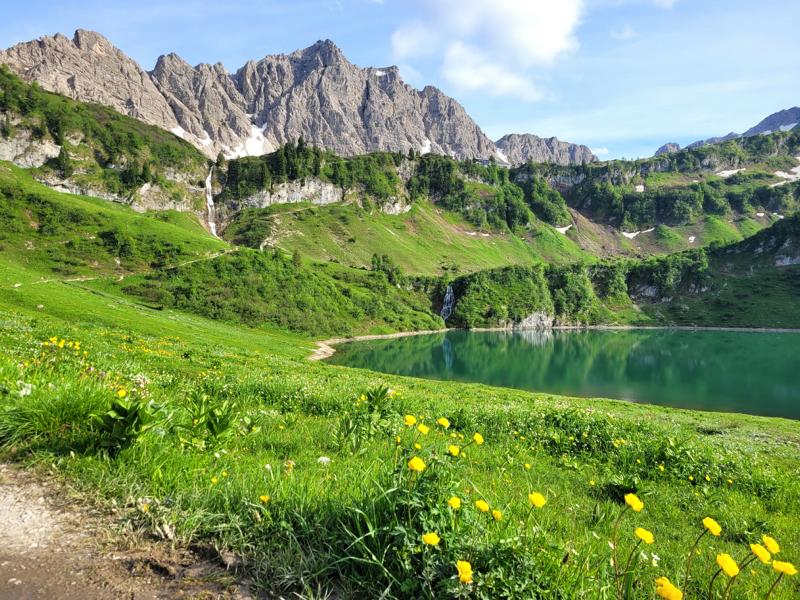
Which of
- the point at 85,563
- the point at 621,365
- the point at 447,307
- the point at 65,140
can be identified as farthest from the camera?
the point at 447,307

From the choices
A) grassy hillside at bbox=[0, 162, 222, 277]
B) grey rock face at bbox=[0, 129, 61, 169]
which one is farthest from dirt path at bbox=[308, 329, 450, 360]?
grey rock face at bbox=[0, 129, 61, 169]

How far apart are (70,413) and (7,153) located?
231 metres

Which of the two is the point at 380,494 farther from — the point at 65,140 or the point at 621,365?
the point at 65,140

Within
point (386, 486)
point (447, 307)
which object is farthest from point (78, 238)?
point (386, 486)

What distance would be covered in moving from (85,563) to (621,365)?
115877 mm

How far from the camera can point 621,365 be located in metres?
103

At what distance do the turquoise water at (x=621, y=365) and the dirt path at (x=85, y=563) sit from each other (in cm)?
7164

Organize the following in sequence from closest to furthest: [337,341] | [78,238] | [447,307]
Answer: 1. [78,238]
2. [337,341]
3. [447,307]

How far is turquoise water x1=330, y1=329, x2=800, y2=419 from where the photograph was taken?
6788cm

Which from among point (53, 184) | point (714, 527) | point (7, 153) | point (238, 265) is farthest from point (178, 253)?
point (714, 527)

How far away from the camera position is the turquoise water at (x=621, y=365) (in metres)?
67.9

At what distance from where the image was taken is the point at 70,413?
5.48 m

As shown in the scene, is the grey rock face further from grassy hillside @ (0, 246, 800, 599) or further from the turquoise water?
grassy hillside @ (0, 246, 800, 599)

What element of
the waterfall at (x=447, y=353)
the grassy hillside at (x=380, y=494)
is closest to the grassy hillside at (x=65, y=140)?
the waterfall at (x=447, y=353)
